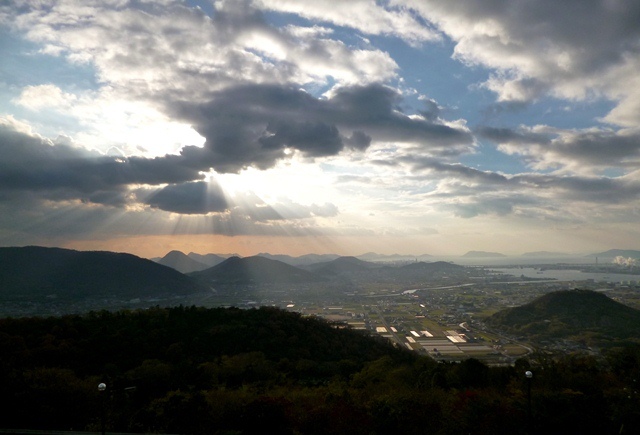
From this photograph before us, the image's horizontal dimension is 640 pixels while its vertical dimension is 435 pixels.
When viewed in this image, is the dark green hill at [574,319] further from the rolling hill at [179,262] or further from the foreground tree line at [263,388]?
the rolling hill at [179,262]

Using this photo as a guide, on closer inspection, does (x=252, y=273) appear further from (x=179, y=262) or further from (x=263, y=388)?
(x=263, y=388)

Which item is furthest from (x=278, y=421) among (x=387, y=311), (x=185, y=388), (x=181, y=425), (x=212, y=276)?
(x=212, y=276)

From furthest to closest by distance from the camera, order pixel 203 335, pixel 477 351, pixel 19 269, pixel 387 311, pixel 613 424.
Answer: pixel 19 269
pixel 387 311
pixel 477 351
pixel 203 335
pixel 613 424

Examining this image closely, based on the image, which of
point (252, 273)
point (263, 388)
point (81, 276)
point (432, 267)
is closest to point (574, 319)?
point (263, 388)

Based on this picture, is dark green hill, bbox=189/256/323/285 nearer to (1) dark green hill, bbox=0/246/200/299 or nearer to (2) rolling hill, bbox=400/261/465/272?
(1) dark green hill, bbox=0/246/200/299

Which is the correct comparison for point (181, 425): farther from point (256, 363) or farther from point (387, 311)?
point (387, 311)

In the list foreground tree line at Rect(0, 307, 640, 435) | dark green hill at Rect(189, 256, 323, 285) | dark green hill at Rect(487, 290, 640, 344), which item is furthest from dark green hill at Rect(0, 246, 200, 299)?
dark green hill at Rect(487, 290, 640, 344)

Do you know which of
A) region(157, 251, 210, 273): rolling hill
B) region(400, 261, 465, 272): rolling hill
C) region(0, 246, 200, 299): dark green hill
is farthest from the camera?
region(157, 251, 210, 273): rolling hill
